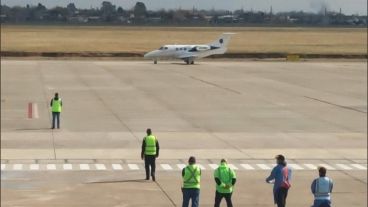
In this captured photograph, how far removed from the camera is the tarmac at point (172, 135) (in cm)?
2148

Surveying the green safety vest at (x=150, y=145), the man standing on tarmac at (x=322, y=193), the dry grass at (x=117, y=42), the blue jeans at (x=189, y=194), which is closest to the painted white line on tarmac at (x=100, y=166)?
the green safety vest at (x=150, y=145)

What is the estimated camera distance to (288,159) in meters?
28.0

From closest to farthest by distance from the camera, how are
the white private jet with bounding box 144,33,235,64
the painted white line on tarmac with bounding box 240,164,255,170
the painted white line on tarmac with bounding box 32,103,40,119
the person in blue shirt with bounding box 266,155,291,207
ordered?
the person in blue shirt with bounding box 266,155,291,207, the painted white line on tarmac with bounding box 240,164,255,170, the painted white line on tarmac with bounding box 32,103,40,119, the white private jet with bounding box 144,33,235,64

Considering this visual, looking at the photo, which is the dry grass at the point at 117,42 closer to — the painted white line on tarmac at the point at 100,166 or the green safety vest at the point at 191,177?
the painted white line on tarmac at the point at 100,166

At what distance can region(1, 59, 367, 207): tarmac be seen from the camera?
70.5ft

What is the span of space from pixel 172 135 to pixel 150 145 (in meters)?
12.1

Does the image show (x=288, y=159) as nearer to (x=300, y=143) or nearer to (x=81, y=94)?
(x=300, y=143)

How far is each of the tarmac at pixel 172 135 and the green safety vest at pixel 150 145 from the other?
2.97 feet

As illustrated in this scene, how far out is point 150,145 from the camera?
2198 cm

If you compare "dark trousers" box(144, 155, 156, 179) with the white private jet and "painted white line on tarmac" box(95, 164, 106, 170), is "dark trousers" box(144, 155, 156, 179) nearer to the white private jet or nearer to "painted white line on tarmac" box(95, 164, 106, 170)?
"painted white line on tarmac" box(95, 164, 106, 170)

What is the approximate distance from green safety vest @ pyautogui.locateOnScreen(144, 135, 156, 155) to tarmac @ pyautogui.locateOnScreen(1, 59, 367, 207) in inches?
35.7

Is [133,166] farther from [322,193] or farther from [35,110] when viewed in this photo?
[35,110]

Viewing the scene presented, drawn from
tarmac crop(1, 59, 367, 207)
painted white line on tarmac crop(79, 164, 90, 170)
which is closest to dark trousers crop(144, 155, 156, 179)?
tarmac crop(1, 59, 367, 207)

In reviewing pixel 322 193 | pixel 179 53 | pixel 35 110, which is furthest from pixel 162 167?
pixel 179 53
